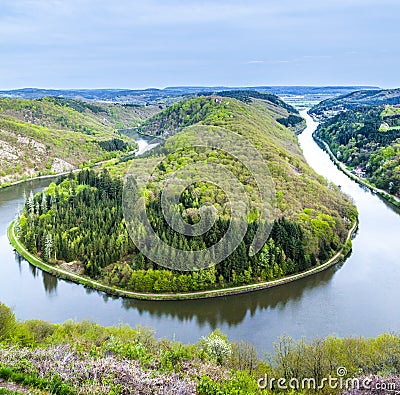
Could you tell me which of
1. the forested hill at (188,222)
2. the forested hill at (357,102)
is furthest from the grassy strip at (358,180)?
the forested hill at (357,102)

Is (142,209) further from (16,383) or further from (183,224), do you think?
(16,383)

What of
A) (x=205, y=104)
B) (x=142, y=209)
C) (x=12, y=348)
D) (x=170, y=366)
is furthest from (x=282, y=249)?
(x=205, y=104)

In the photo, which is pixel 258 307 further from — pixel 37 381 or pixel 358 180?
pixel 358 180

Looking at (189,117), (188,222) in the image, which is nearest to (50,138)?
(189,117)

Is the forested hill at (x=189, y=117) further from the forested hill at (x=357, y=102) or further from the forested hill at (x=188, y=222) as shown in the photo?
the forested hill at (x=357, y=102)

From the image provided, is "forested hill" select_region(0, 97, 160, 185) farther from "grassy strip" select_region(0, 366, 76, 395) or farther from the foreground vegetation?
"grassy strip" select_region(0, 366, 76, 395)
